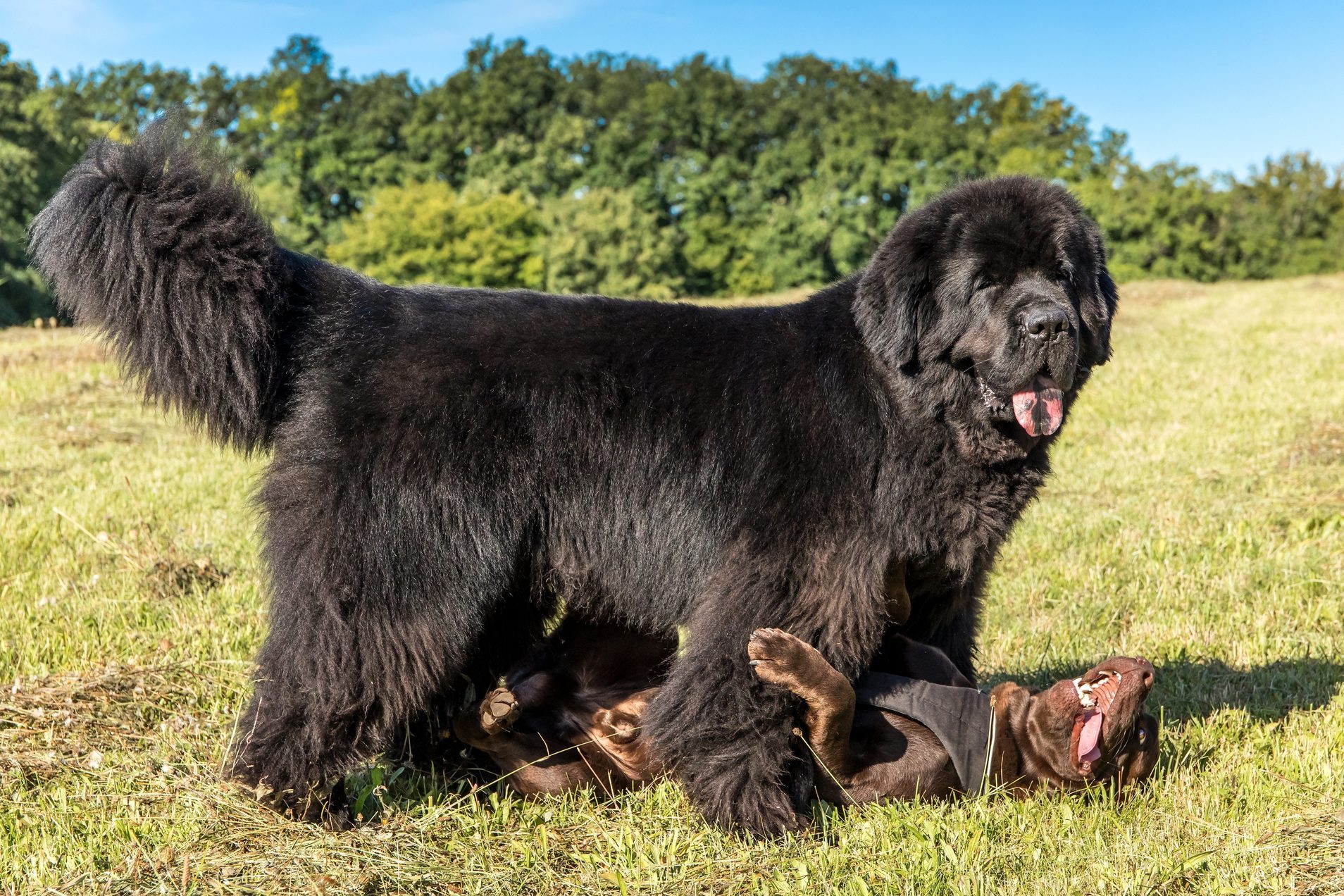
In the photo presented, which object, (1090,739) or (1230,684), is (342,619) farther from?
(1230,684)

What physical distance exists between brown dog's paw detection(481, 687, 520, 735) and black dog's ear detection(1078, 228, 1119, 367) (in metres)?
2.33

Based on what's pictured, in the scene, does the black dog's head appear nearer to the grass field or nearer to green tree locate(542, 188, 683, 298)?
the grass field

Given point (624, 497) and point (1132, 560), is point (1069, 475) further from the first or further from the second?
point (624, 497)

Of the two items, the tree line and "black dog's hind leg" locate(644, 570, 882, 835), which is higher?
the tree line

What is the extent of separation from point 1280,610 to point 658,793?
12.0 feet

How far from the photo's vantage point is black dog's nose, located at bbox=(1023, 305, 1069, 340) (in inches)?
133

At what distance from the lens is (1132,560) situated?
6.29 metres

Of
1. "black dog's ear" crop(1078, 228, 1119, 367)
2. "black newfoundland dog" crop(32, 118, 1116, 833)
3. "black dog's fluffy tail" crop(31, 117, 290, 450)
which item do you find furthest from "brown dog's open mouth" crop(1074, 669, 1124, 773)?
"black dog's fluffy tail" crop(31, 117, 290, 450)

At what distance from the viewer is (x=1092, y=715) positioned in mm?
3643

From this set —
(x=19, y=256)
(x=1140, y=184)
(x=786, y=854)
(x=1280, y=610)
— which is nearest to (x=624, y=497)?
(x=786, y=854)

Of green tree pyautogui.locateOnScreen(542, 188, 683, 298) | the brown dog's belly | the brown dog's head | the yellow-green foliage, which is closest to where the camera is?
the brown dog's head

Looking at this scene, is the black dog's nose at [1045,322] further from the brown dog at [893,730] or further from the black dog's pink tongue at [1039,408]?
the brown dog at [893,730]

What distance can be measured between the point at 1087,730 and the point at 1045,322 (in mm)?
1399

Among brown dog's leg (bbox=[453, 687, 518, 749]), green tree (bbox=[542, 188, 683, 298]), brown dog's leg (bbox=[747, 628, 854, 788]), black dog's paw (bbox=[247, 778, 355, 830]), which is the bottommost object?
black dog's paw (bbox=[247, 778, 355, 830])
